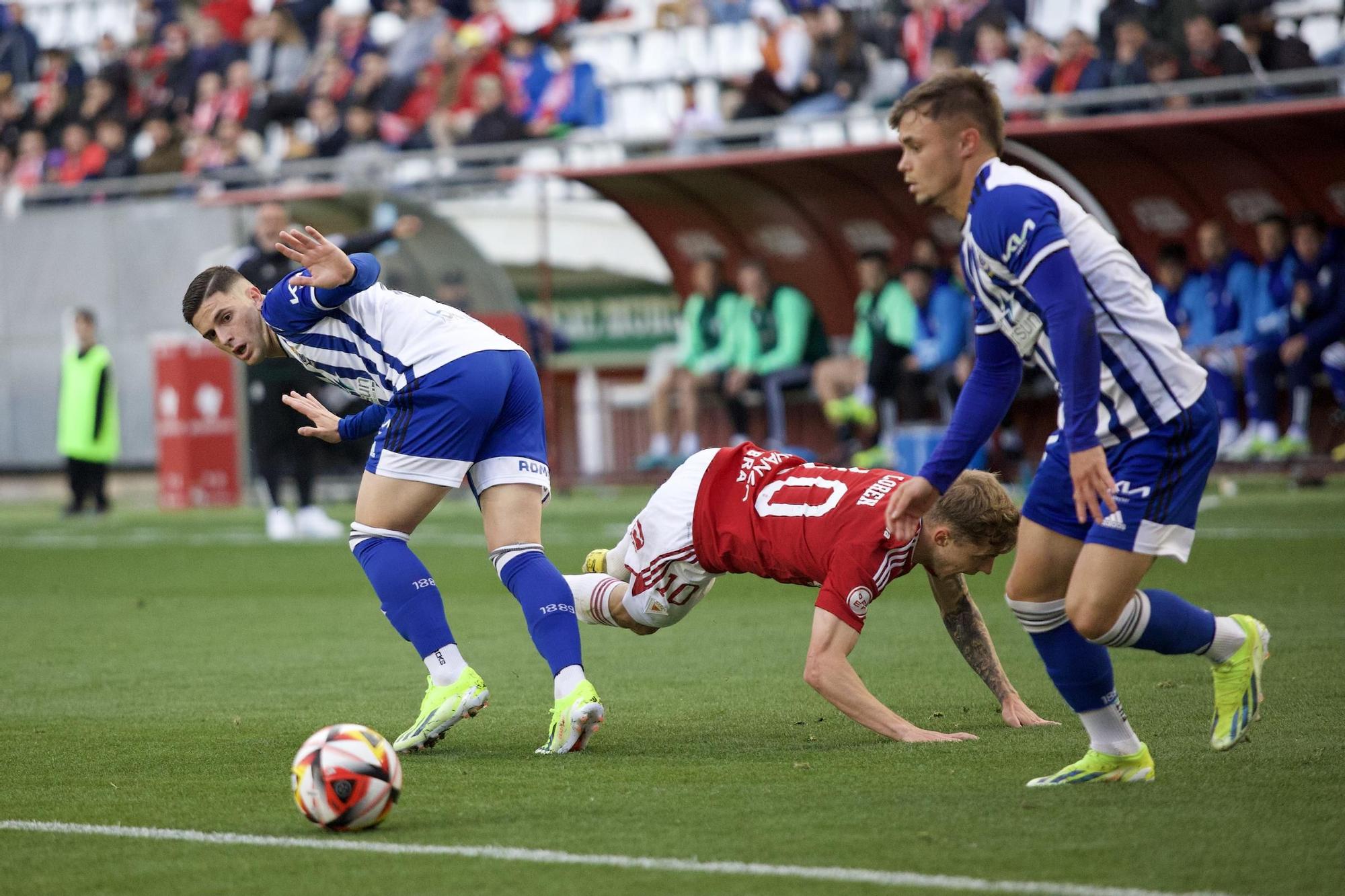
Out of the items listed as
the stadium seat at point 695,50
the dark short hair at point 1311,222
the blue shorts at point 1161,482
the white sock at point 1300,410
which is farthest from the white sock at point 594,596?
the stadium seat at point 695,50

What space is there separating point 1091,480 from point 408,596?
233 cm

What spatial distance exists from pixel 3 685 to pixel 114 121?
19.6 metres

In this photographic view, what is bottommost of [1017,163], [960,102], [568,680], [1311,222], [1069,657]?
[568,680]

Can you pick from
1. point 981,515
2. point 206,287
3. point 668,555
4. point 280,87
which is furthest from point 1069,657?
point 280,87

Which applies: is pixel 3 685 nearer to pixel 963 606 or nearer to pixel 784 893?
pixel 963 606

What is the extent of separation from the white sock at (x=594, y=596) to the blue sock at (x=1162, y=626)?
6.83 ft

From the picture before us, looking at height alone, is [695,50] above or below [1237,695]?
above

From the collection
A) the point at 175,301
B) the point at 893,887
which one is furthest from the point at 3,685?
the point at 175,301

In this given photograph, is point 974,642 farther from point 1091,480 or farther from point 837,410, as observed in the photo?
point 837,410

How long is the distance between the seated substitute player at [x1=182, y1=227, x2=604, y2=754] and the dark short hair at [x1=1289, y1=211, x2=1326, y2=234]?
1133 cm

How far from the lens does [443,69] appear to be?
22.8 metres

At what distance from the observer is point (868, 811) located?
4406 millimetres

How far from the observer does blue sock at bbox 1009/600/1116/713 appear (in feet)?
15.4

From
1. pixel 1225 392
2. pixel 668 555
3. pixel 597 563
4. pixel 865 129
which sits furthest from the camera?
pixel 865 129
